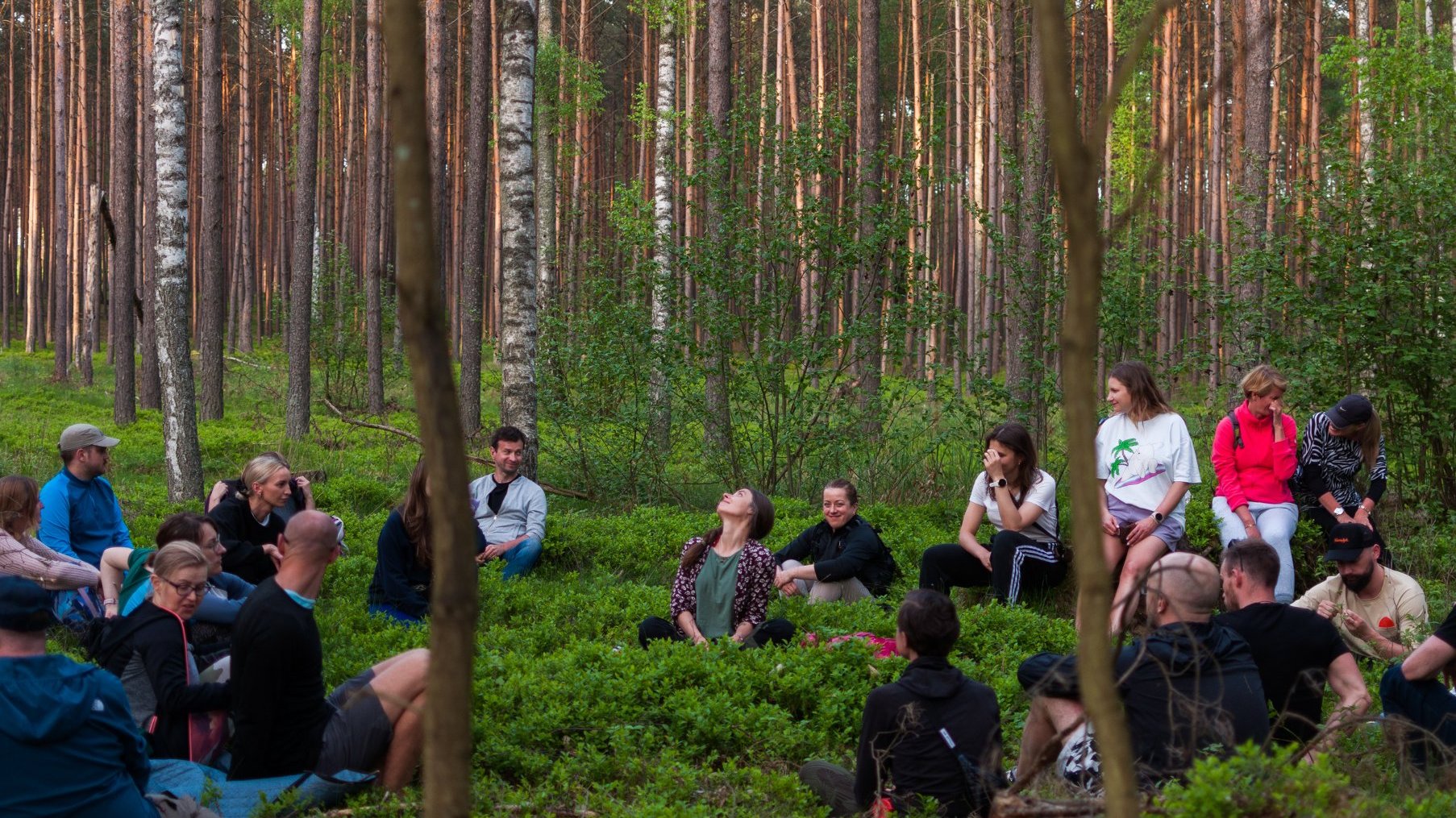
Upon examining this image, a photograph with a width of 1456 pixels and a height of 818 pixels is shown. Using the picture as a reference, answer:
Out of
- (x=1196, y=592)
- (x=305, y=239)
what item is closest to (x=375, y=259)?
(x=305, y=239)

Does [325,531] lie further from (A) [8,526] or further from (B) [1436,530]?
(B) [1436,530]

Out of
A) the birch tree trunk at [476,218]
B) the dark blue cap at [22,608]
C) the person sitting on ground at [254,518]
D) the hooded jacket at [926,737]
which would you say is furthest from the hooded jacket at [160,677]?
the birch tree trunk at [476,218]

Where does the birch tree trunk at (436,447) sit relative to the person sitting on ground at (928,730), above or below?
above

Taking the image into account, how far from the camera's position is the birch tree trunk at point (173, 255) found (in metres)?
10.3

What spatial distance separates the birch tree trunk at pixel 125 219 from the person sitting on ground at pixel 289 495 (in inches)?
460

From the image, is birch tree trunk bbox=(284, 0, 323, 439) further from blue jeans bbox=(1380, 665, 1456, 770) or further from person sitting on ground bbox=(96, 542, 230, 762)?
blue jeans bbox=(1380, 665, 1456, 770)

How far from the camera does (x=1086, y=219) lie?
142cm


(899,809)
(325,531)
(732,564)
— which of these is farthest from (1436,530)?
(325,531)

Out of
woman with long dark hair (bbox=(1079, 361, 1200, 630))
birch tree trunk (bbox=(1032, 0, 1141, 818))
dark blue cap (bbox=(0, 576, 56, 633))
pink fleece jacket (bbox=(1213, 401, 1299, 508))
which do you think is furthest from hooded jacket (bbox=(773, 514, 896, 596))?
birch tree trunk (bbox=(1032, 0, 1141, 818))

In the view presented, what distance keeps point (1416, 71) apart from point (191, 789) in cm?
1615

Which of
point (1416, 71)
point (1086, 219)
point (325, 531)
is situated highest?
point (1416, 71)

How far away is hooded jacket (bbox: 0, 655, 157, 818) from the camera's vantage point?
3.70 metres

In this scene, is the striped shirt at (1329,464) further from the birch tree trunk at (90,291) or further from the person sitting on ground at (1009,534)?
the birch tree trunk at (90,291)

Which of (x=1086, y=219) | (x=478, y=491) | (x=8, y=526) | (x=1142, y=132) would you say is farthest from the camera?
(x=1142, y=132)
